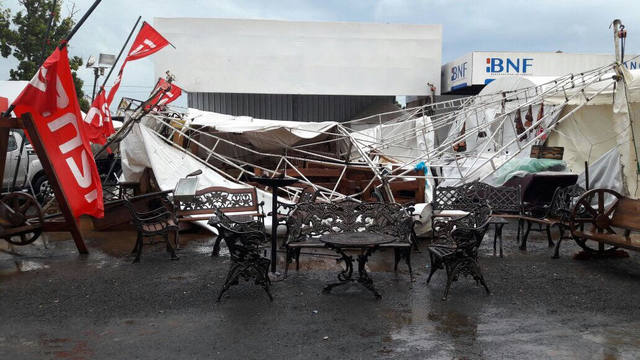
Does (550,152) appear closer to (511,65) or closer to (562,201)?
(562,201)

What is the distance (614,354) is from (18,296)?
18.4 ft

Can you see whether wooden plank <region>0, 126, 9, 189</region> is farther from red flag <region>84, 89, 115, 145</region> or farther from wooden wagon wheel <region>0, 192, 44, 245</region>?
red flag <region>84, 89, 115, 145</region>

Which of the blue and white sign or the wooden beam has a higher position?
the blue and white sign

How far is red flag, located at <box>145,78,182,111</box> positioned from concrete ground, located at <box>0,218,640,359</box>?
3852 millimetres

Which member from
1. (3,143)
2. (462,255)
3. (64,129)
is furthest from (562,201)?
(3,143)

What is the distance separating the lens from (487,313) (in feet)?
15.8

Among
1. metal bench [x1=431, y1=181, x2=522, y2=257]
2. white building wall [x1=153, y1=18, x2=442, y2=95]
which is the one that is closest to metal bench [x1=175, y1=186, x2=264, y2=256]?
metal bench [x1=431, y1=181, x2=522, y2=257]

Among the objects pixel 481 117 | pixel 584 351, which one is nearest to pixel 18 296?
pixel 584 351

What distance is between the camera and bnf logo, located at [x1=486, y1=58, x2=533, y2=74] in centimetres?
1889

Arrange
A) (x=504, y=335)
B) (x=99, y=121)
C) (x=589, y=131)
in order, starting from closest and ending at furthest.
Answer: (x=504, y=335)
(x=99, y=121)
(x=589, y=131)

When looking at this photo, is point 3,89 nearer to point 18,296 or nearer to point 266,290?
point 18,296

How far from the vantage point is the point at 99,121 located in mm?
8500

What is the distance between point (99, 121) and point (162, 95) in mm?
1980

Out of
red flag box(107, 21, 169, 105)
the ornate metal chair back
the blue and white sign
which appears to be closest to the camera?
the ornate metal chair back
